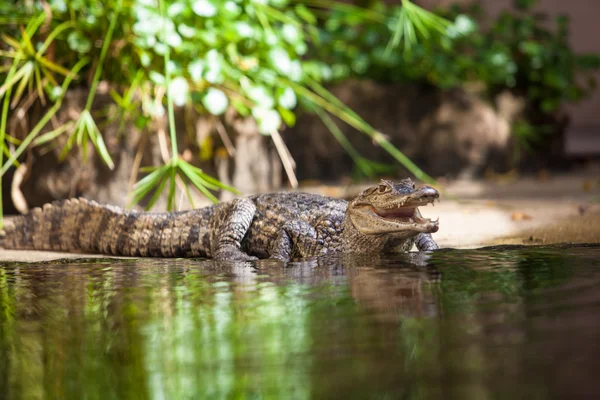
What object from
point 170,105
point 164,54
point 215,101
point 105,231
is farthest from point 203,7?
point 105,231

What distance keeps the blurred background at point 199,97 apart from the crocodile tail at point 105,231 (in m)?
0.14

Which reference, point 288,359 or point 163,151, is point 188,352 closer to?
point 288,359

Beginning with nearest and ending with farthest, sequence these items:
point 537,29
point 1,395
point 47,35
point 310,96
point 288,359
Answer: point 1,395
point 288,359
point 310,96
point 47,35
point 537,29

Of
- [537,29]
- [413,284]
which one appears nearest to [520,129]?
[537,29]

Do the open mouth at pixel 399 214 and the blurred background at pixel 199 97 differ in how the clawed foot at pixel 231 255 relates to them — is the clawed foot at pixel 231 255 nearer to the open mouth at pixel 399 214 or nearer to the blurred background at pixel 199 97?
the blurred background at pixel 199 97

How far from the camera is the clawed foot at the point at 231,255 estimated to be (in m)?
3.87

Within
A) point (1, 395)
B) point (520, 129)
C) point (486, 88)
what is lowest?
point (1, 395)

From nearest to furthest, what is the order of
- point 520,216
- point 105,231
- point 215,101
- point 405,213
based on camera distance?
1. point 405,213
2. point 105,231
3. point 520,216
4. point 215,101

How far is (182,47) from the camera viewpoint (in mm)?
5234

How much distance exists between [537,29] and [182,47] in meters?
6.37

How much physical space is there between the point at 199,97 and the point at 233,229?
173cm

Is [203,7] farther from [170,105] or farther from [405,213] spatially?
[405,213]

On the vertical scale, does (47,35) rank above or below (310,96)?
above

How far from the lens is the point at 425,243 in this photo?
3.84 meters
